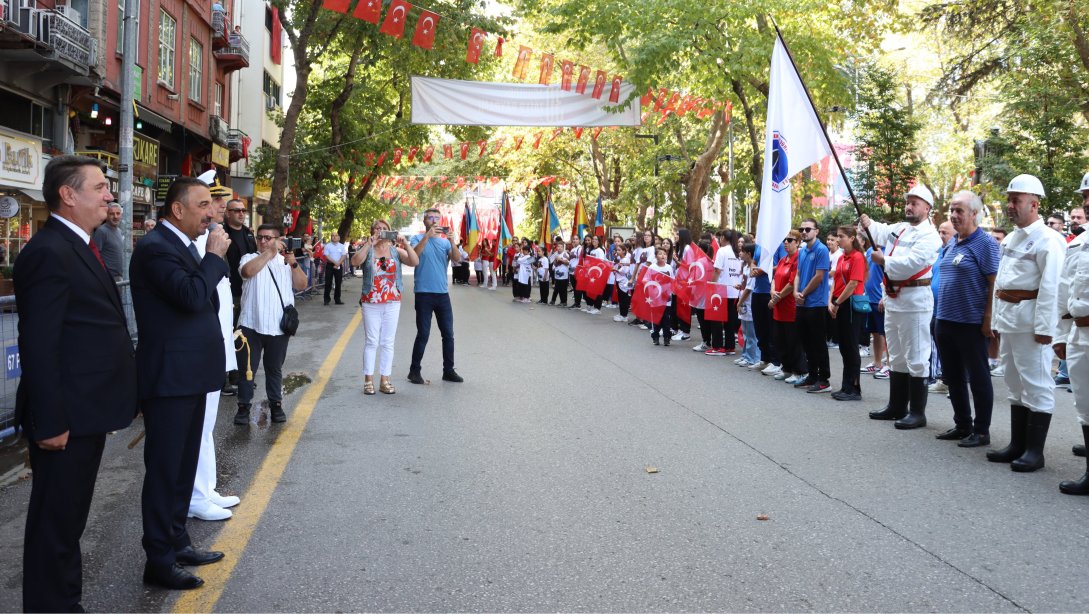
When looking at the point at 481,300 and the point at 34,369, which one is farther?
the point at 481,300

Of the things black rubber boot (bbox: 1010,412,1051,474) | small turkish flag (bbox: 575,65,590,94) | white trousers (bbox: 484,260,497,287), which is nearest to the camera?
black rubber boot (bbox: 1010,412,1051,474)

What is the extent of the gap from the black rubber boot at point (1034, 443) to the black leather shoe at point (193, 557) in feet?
16.6

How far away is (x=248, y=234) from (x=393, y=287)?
5.43 feet

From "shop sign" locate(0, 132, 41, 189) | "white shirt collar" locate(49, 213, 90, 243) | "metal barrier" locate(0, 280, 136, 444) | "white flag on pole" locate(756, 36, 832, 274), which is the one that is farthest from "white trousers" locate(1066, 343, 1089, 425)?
"shop sign" locate(0, 132, 41, 189)

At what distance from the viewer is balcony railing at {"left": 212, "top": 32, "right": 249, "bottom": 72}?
3000 cm

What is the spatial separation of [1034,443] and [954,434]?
97cm

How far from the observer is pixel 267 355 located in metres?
7.71

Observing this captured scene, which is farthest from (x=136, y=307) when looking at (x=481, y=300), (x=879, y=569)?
(x=481, y=300)

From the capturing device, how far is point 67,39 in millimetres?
16656

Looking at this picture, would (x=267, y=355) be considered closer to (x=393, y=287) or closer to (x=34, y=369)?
(x=393, y=287)

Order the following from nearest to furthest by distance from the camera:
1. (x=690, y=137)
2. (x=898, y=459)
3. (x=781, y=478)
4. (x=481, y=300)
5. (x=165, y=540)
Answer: (x=165, y=540), (x=781, y=478), (x=898, y=459), (x=481, y=300), (x=690, y=137)

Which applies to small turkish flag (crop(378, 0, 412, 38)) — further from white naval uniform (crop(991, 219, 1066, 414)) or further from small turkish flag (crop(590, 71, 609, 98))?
white naval uniform (crop(991, 219, 1066, 414))

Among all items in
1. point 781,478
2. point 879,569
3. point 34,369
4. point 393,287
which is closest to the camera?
point 34,369

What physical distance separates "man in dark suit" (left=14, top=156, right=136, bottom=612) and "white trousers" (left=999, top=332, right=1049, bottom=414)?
5.73 metres
